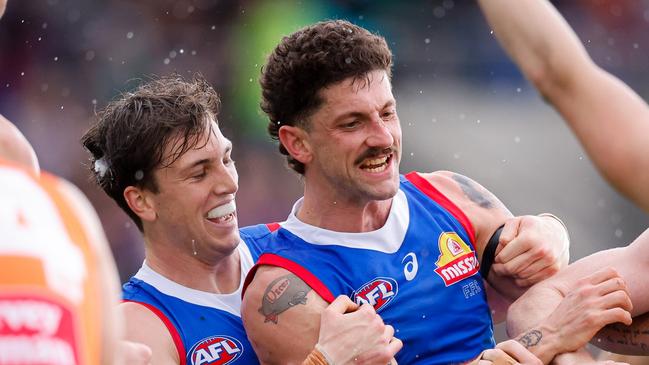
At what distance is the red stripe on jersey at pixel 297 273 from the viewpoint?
409 cm

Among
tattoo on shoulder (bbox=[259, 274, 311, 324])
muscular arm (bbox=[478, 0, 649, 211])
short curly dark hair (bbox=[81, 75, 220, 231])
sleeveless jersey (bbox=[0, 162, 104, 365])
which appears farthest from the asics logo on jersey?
sleeveless jersey (bbox=[0, 162, 104, 365])

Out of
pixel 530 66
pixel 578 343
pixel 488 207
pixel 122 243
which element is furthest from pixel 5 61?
pixel 530 66

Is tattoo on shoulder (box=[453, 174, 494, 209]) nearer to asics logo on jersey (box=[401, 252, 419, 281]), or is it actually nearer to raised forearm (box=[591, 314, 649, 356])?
asics logo on jersey (box=[401, 252, 419, 281])

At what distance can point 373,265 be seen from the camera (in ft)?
14.0

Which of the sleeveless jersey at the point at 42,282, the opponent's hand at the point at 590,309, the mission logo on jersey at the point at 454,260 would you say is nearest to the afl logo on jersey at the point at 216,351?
the mission logo on jersey at the point at 454,260

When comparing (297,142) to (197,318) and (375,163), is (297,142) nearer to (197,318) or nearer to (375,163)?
(375,163)

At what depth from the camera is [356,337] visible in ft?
12.4

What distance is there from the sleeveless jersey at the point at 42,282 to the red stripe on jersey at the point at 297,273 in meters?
2.61

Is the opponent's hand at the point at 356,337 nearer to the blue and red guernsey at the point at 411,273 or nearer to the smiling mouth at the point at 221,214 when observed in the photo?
the blue and red guernsey at the point at 411,273

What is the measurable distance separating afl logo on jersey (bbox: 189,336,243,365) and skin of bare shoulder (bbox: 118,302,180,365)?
9cm

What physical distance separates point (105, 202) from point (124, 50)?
1413 millimetres

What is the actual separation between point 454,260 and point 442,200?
377mm

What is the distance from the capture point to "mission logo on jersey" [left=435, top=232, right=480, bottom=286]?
14.1 ft

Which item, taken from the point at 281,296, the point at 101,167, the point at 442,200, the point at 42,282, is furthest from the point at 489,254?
the point at 42,282
